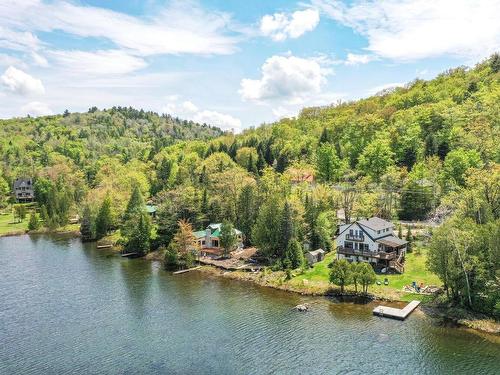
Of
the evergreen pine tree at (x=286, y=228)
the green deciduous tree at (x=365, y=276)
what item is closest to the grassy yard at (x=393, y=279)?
the green deciduous tree at (x=365, y=276)

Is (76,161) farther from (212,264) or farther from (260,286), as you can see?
(260,286)

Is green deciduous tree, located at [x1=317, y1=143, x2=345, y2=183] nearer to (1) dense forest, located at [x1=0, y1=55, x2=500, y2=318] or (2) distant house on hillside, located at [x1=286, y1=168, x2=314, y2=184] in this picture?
(1) dense forest, located at [x1=0, y1=55, x2=500, y2=318]

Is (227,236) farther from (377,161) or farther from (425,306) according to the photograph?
(377,161)

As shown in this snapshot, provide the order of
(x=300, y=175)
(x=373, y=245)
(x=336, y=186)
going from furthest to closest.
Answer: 1. (x=300, y=175)
2. (x=336, y=186)
3. (x=373, y=245)

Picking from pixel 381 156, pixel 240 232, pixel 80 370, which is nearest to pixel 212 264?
pixel 240 232

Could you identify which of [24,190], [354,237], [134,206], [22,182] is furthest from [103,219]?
[22,182]

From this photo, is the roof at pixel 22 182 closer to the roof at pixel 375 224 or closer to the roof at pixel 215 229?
the roof at pixel 215 229
